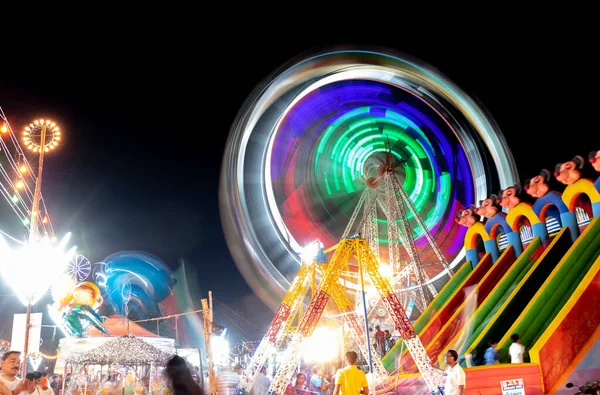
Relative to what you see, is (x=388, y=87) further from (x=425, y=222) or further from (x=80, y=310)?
(x=80, y=310)

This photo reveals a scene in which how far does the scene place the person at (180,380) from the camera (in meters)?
3.99

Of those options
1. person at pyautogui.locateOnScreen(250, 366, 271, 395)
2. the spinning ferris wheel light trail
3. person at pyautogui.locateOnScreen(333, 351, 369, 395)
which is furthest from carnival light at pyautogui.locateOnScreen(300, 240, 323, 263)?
the spinning ferris wheel light trail

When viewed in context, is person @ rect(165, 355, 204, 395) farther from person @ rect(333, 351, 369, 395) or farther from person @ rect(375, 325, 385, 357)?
person @ rect(375, 325, 385, 357)

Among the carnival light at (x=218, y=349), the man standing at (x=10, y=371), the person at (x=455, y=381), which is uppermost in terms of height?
the carnival light at (x=218, y=349)

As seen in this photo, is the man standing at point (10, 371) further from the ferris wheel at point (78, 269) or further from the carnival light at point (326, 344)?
the ferris wheel at point (78, 269)

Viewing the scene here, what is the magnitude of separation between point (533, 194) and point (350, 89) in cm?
1139

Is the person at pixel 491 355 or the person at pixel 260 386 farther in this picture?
the person at pixel 491 355

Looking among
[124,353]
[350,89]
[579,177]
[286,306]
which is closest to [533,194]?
[579,177]

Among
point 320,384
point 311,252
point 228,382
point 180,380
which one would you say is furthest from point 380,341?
point 180,380

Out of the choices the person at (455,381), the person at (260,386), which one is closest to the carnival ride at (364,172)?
the person at (260,386)

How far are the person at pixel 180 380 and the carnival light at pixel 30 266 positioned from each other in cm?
1148

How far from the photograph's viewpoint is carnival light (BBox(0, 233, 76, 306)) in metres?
14.3

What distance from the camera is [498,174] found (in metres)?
23.9

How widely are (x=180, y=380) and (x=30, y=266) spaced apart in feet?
39.7
